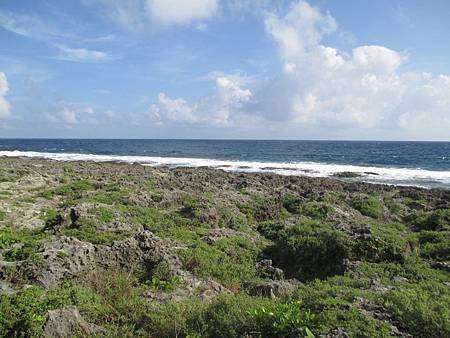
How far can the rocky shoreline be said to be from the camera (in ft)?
17.6

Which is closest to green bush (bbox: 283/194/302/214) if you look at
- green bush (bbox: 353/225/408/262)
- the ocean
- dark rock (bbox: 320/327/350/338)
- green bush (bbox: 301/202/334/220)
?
green bush (bbox: 301/202/334/220)

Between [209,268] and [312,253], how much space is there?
10.9ft

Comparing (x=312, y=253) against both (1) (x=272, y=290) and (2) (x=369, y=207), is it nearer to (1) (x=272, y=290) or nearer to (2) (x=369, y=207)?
(1) (x=272, y=290)

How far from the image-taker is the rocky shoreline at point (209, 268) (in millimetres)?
5367

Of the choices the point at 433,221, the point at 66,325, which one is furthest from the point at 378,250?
the point at 66,325

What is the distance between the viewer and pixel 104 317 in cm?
625

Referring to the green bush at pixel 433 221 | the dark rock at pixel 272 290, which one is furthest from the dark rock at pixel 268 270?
the green bush at pixel 433 221

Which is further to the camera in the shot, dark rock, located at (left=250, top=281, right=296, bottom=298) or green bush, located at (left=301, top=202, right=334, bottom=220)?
green bush, located at (left=301, top=202, right=334, bottom=220)

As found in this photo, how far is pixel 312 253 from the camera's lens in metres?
10.3

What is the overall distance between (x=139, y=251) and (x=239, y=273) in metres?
2.72

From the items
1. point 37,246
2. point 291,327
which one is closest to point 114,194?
point 37,246

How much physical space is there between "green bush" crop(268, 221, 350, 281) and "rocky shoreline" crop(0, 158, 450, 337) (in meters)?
0.04

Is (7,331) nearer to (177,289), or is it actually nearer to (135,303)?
(135,303)

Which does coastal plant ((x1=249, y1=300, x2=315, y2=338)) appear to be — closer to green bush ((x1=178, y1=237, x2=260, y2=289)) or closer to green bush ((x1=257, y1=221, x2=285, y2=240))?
green bush ((x1=178, y1=237, x2=260, y2=289))
